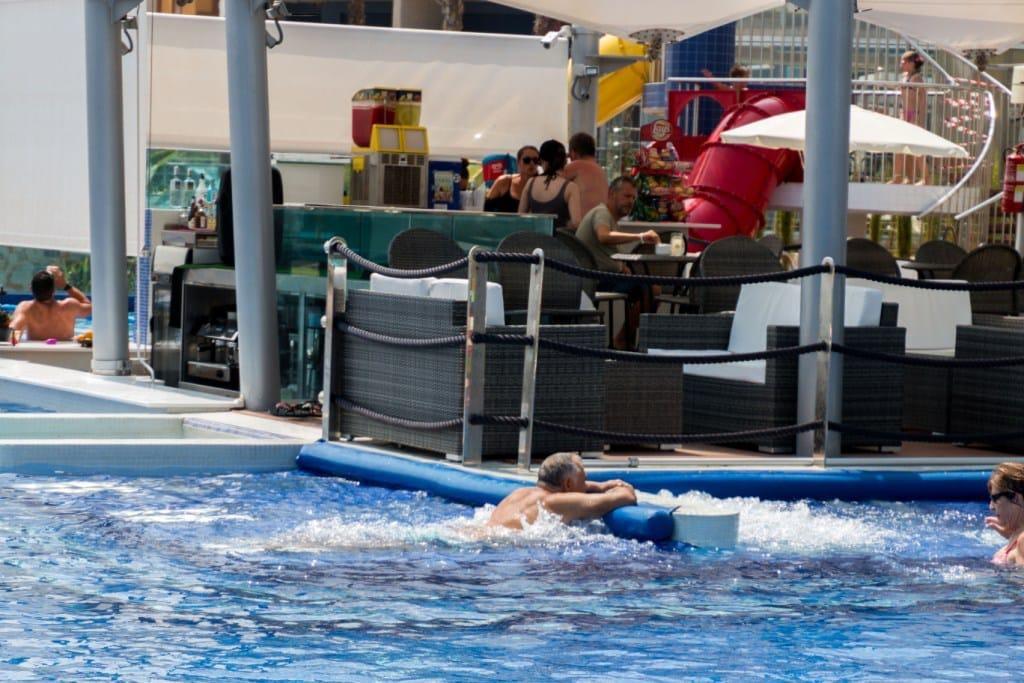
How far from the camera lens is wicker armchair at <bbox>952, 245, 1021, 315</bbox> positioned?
11.5 metres

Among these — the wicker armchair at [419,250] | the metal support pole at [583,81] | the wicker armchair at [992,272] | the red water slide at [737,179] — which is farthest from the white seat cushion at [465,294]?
the red water slide at [737,179]

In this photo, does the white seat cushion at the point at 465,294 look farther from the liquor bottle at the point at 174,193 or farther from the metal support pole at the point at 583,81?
the metal support pole at the point at 583,81

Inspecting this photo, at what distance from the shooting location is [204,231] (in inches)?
436

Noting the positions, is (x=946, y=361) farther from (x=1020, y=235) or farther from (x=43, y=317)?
(x=43, y=317)

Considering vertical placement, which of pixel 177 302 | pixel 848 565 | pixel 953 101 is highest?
pixel 953 101

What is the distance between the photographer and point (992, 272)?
11.7 meters

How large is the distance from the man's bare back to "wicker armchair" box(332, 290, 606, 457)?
418 centimetres

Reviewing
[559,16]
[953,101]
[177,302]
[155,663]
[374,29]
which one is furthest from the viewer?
[953,101]

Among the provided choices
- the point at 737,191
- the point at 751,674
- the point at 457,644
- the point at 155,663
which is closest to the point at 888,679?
the point at 751,674

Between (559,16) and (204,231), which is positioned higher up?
(559,16)

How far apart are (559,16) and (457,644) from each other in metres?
7.92

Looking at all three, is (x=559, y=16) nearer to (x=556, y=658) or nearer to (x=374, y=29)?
(x=374, y=29)

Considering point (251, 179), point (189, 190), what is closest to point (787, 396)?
point (251, 179)

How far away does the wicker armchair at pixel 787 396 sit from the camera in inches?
319
